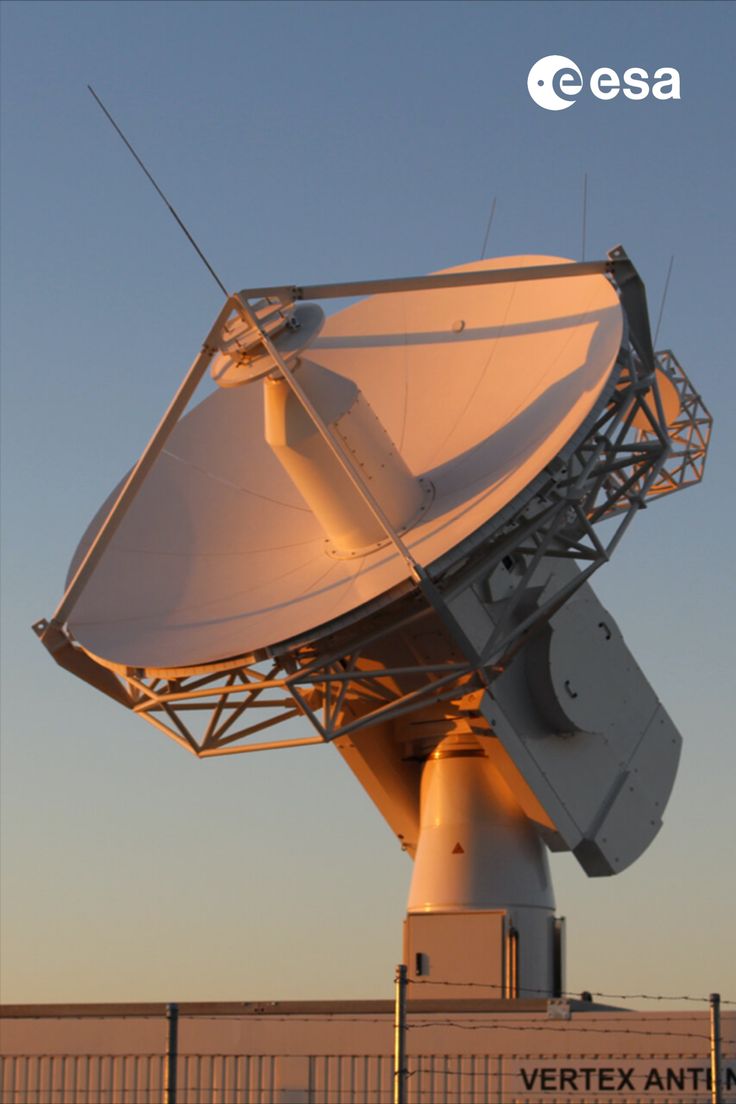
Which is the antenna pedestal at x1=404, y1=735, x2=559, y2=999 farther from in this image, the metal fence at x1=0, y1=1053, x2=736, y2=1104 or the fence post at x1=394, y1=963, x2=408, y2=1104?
the fence post at x1=394, y1=963, x2=408, y2=1104

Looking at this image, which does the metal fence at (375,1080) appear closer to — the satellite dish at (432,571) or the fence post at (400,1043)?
the satellite dish at (432,571)

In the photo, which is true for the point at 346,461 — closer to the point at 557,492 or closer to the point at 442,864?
the point at 557,492

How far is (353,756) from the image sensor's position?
27859mm

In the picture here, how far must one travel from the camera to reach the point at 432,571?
22625 mm

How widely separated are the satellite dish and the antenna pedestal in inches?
1.4

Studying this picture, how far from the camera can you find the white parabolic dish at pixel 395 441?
23875 mm

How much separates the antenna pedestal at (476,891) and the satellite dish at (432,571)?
0.04 m

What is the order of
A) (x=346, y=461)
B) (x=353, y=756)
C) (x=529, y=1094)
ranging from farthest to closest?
(x=353, y=756), (x=346, y=461), (x=529, y=1094)

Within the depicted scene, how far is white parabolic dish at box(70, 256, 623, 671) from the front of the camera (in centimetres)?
2388

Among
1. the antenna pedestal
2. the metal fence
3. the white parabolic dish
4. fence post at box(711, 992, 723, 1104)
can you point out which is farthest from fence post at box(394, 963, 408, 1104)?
the antenna pedestal

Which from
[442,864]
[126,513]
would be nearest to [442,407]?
[126,513]

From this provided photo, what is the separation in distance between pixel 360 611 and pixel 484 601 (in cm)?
364

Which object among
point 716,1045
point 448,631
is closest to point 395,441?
point 448,631

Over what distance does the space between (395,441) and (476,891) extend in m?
6.85
